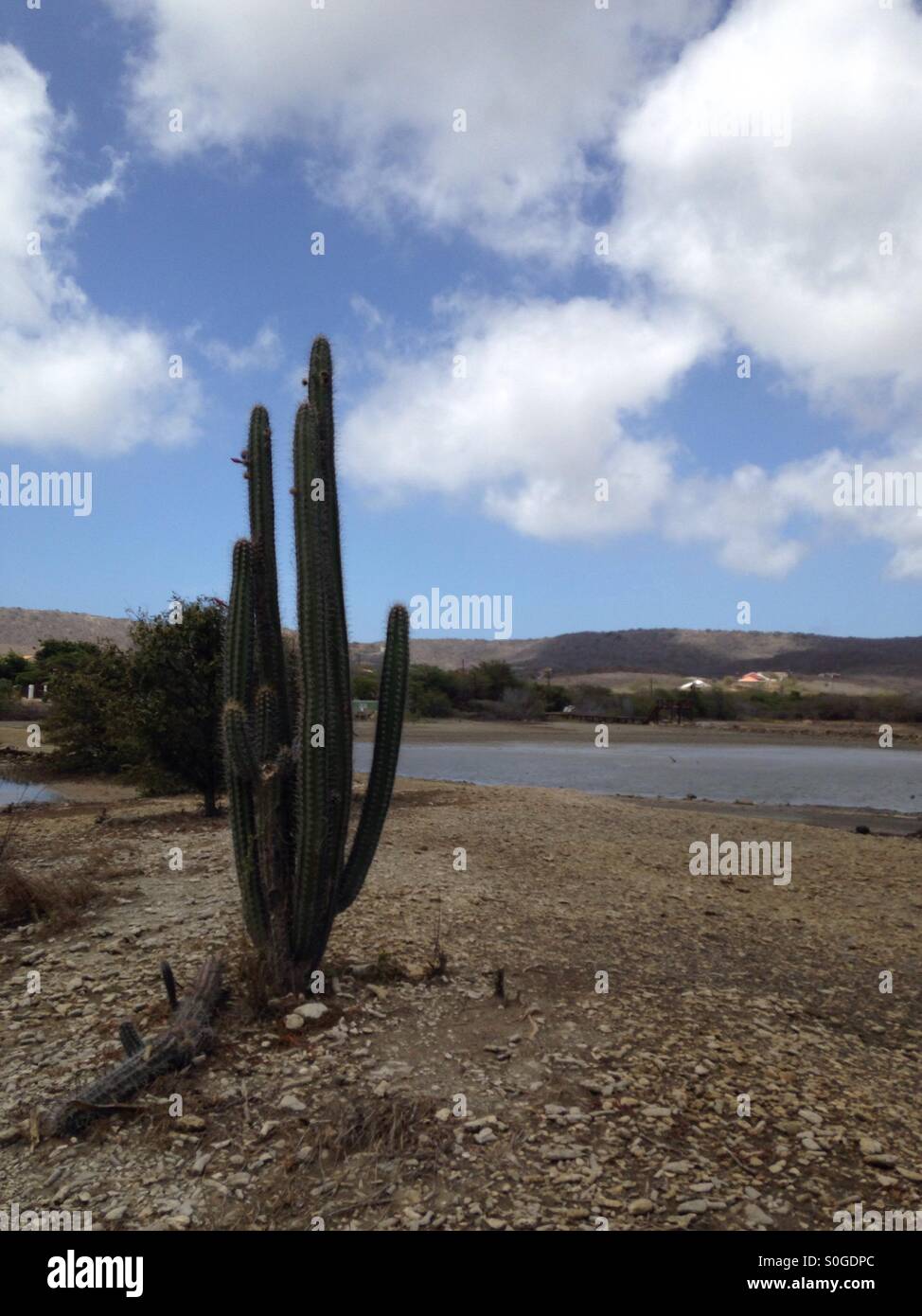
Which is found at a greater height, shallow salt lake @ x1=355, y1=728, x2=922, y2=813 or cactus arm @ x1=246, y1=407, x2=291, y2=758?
cactus arm @ x1=246, y1=407, x2=291, y2=758

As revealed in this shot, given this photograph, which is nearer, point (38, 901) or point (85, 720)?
point (38, 901)

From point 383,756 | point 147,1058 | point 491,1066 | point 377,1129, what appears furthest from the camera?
point 383,756

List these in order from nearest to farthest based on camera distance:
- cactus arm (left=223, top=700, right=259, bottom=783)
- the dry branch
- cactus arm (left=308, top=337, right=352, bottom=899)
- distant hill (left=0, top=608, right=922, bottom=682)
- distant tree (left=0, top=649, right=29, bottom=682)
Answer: the dry branch
cactus arm (left=223, top=700, right=259, bottom=783)
cactus arm (left=308, top=337, right=352, bottom=899)
distant tree (left=0, top=649, right=29, bottom=682)
distant hill (left=0, top=608, right=922, bottom=682)

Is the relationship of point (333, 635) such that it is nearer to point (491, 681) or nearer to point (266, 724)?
point (266, 724)

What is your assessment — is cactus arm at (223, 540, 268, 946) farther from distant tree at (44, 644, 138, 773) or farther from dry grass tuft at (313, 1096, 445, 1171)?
distant tree at (44, 644, 138, 773)

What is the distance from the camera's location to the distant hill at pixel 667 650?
377 feet

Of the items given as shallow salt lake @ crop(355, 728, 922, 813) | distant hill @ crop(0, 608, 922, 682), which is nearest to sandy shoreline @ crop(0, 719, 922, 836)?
shallow salt lake @ crop(355, 728, 922, 813)

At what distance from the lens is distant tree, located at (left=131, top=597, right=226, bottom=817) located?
14.7m

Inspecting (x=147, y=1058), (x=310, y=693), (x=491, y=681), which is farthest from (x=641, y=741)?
(x=147, y=1058)

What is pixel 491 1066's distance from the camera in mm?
5195

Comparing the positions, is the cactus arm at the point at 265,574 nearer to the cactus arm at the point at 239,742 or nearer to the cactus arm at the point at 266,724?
the cactus arm at the point at 266,724

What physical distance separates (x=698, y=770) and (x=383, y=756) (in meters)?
31.9

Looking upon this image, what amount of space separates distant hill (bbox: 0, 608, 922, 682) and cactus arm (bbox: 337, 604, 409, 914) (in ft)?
354

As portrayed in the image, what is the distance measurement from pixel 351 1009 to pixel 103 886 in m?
4.54
